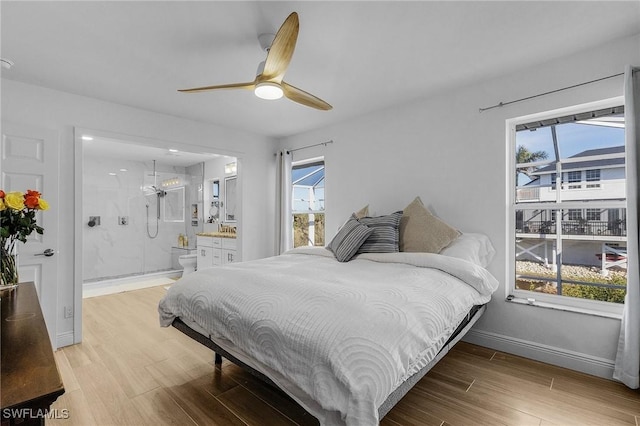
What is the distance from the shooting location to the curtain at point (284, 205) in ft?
14.9

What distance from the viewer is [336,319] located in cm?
133

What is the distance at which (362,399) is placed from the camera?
3.61 ft

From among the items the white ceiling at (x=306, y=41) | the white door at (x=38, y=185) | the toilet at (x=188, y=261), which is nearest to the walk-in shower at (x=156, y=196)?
the toilet at (x=188, y=261)

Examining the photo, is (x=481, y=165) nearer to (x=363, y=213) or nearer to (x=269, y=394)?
(x=363, y=213)

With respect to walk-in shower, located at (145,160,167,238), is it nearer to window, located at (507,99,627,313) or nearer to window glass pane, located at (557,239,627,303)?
window, located at (507,99,627,313)

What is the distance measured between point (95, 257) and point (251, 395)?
5.17 metres

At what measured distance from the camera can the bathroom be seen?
5.54 meters

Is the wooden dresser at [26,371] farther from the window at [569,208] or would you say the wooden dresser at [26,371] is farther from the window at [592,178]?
the window at [592,178]

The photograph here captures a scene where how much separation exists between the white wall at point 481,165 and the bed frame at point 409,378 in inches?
18.8

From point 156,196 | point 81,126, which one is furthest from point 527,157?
point 156,196

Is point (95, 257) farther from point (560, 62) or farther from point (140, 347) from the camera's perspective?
point (560, 62)

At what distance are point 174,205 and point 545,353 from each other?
21.8 ft

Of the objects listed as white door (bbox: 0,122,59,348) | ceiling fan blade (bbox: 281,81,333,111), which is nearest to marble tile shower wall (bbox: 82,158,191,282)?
white door (bbox: 0,122,59,348)

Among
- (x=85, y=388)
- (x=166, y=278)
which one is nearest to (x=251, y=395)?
(x=85, y=388)
